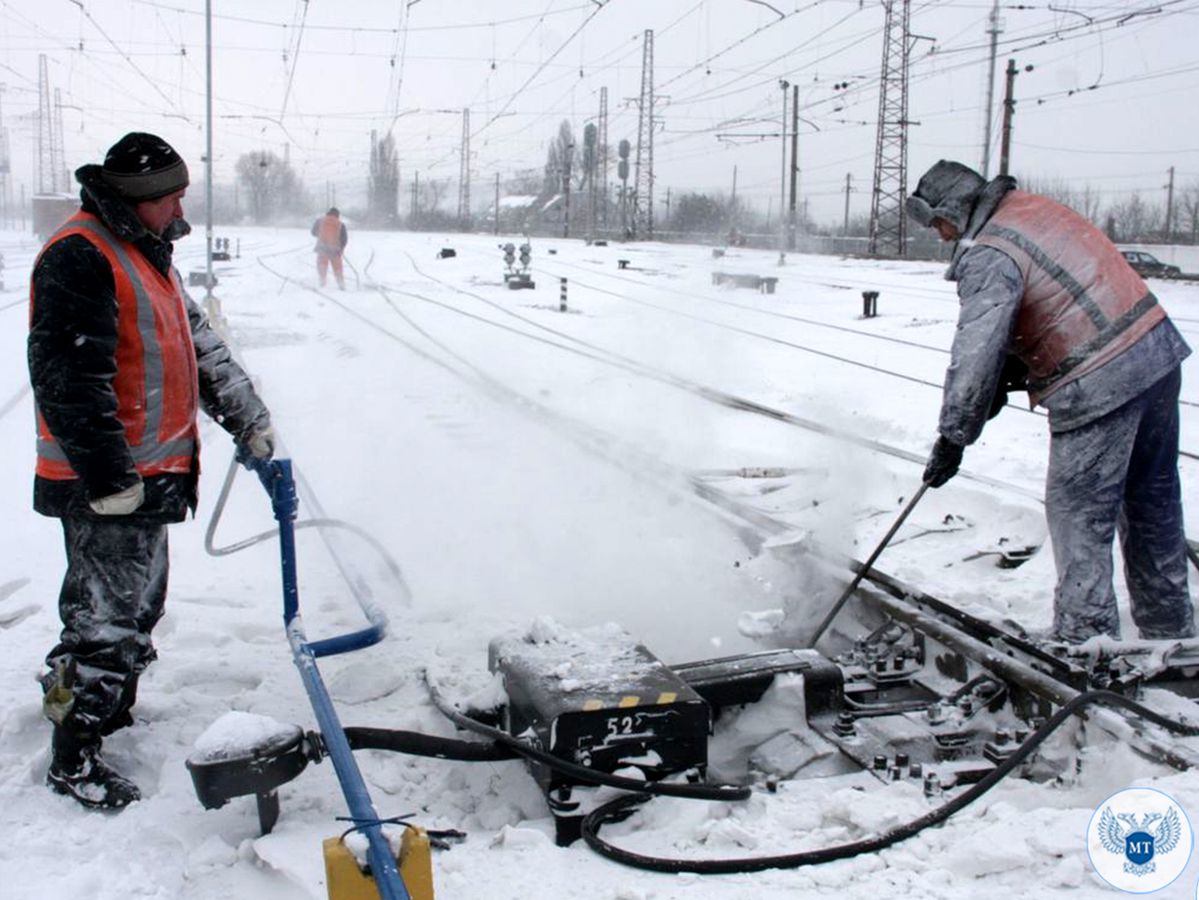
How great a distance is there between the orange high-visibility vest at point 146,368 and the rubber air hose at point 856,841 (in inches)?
69.2

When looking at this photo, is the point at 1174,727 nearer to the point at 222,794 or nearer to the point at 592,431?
the point at 222,794

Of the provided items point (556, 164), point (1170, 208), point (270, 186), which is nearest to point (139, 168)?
point (270, 186)

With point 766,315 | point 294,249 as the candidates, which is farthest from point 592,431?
point 294,249

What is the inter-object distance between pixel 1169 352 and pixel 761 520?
2.71 metres

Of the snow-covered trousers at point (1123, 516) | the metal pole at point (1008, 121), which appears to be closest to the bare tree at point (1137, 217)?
the metal pole at point (1008, 121)

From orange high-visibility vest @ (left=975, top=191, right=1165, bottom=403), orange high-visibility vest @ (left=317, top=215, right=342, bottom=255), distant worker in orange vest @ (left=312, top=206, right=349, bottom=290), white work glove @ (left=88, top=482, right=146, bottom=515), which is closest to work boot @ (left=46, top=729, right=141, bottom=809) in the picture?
white work glove @ (left=88, top=482, right=146, bottom=515)

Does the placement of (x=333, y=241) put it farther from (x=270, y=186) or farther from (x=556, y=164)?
(x=556, y=164)

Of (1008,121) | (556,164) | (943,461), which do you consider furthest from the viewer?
(556,164)

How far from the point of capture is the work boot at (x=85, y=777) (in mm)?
3186

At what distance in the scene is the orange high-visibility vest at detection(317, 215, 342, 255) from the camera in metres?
24.4

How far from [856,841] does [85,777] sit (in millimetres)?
2239

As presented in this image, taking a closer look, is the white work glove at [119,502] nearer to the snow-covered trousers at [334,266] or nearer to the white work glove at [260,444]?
the white work glove at [260,444]

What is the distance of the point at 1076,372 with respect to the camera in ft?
13.0

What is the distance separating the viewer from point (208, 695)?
4.06 m
